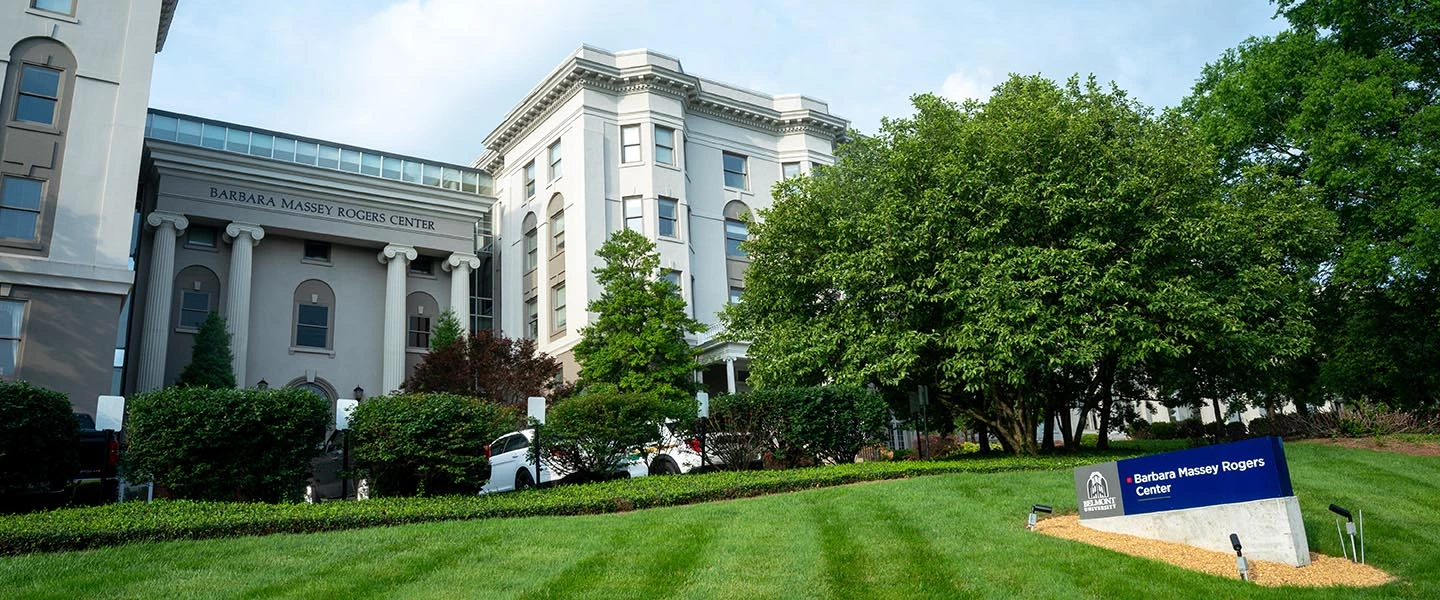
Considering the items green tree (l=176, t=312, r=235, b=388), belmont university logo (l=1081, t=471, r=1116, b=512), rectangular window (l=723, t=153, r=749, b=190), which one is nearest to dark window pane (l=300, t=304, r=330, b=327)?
green tree (l=176, t=312, r=235, b=388)

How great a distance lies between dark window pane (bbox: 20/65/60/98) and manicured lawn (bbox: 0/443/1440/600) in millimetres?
18267

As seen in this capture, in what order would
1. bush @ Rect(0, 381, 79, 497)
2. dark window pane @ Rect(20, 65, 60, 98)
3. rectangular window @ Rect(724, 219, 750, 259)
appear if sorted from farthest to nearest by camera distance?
rectangular window @ Rect(724, 219, 750, 259)
dark window pane @ Rect(20, 65, 60, 98)
bush @ Rect(0, 381, 79, 497)

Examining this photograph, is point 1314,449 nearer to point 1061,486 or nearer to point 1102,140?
point 1102,140

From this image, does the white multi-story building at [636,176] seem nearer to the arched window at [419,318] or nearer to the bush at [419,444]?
the arched window at [419,318]

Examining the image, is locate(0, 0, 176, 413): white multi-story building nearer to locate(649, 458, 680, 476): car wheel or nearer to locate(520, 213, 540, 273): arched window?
locate(649, 458, 680, 476): car wheel

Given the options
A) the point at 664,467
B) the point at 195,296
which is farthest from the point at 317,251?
the point at 664,467

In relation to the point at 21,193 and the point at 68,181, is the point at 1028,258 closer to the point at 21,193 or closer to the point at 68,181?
the point at 68,181

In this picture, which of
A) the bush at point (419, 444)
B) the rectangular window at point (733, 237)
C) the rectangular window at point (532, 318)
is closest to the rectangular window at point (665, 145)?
the rectangular window at point (733, 237)

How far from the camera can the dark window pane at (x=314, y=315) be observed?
3294cm

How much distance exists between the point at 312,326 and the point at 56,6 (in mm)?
13477

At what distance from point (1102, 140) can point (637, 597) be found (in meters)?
16.3

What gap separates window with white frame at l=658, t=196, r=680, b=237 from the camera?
33375 millimetres

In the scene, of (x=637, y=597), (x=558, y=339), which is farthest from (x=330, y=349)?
(x=637, y=597)

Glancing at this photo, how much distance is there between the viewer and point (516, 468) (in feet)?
54.0
